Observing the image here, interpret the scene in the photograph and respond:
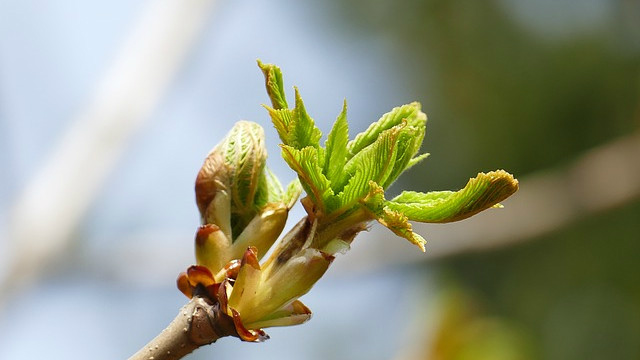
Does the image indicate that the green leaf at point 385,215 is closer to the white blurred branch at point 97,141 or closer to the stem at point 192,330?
the stem at point 192,330

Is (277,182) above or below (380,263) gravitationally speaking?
above

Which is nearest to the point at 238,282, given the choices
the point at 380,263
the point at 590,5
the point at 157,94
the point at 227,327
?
the point at 227,327

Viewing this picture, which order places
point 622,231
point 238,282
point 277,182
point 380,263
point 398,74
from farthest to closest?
point 398,74 → point 622,231 → point 380,263 → point 277,182 → point 238,282

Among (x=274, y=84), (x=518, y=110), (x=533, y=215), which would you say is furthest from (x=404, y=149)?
(x=518, y=110)

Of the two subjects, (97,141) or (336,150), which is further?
(97,141)

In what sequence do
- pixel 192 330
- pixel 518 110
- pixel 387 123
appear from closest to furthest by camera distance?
pixel 192 330 < pixel 387 123 < pixel 518 110

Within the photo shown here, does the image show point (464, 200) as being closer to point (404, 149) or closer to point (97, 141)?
point (404, 149)

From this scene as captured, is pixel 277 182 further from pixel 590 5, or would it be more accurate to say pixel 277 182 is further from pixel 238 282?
pixel 590 5

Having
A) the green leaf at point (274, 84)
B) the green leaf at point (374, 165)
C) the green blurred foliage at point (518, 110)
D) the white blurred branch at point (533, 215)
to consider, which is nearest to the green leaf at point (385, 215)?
the green leaf at point (374, 165)
